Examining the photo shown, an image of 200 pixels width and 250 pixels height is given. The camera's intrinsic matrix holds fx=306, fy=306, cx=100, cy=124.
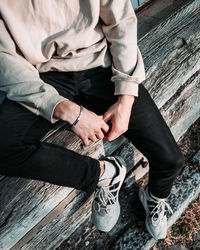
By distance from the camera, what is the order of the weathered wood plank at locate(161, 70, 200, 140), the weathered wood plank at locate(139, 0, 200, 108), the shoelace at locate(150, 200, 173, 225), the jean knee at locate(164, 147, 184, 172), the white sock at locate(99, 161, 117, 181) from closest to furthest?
the jean knee at locate(164, 147, 184, 172) < the white sock at locate(99, 161, 117, 181) < the shoelace at locate(150, 200, 173, 225) < the weathered wood plank at locate(139, 0, 200, 108) < the weathered wood plank at locate(161, 70, 200, 140)

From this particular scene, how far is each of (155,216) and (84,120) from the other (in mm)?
960

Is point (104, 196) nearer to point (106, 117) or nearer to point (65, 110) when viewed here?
point (106, 117)

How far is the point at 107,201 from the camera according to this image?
2.07 meters

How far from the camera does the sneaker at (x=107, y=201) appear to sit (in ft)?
6.69

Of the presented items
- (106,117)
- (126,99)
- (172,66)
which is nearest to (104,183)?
(106,117)

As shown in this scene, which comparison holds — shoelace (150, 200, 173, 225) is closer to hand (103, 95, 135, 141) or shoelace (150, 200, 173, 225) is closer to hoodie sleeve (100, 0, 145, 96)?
hand (103, 95, 135, 141)

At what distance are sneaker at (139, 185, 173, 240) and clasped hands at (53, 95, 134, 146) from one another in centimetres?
66

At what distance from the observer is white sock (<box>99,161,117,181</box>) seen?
1.98m

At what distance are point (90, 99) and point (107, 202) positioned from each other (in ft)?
2.39

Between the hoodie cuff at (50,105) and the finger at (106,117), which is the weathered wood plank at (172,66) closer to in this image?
the finger at (106,117)

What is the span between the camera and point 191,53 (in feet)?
7.61

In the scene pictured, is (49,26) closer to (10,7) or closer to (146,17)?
(10,7)

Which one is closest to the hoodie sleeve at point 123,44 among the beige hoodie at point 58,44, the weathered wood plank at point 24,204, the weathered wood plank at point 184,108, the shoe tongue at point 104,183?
the beige hoodie at point 58,44

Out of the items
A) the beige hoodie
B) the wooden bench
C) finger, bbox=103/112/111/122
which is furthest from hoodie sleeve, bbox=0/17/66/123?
the wooden bench
